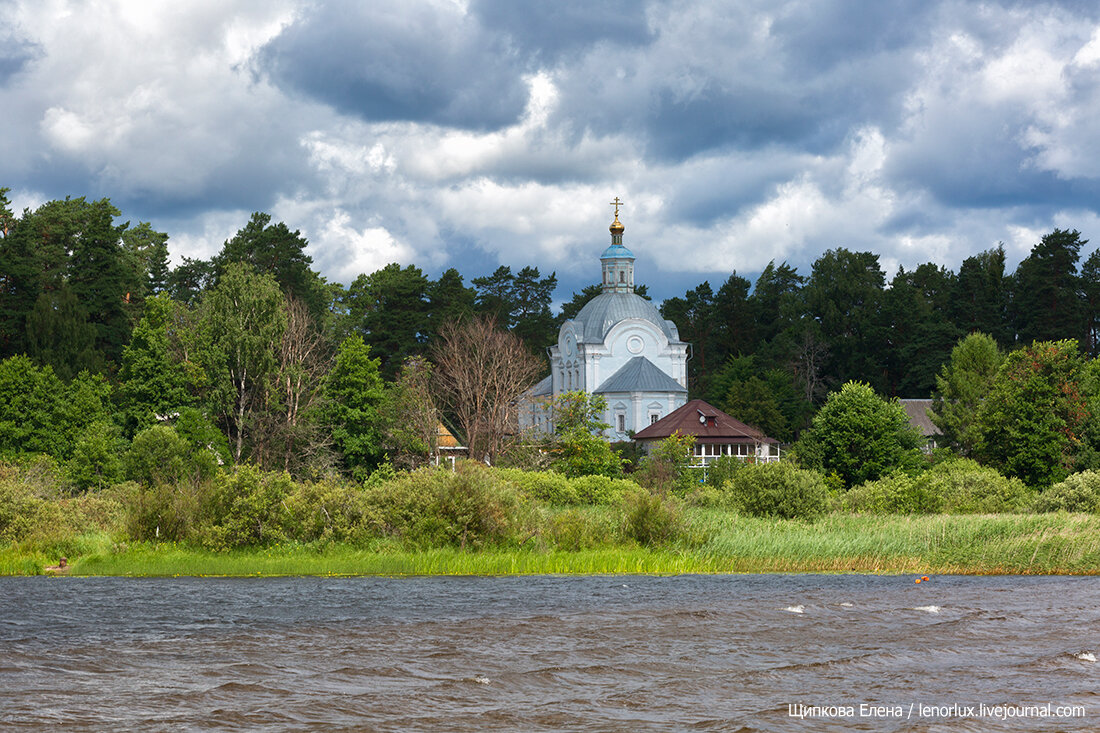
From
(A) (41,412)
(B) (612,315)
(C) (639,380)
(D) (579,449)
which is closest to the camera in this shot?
(A) (41,412)

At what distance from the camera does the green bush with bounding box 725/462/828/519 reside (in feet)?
120

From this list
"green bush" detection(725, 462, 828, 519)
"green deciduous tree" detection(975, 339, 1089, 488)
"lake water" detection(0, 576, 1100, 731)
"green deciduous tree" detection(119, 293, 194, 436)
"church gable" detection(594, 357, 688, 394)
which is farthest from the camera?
"church gable" detection(594, 357, 688, 394)

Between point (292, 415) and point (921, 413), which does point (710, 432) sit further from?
point (292, 415)

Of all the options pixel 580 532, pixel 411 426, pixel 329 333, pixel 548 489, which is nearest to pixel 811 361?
pixel 329 333

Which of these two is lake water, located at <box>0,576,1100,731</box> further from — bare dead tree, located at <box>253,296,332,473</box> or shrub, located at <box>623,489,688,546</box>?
bare dead tree, located at <box>253,296,332,473</box>

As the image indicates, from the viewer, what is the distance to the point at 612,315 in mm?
92562

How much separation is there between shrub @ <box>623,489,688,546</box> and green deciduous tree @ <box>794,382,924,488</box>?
2166cm

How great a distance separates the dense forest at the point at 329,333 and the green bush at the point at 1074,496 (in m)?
17.5

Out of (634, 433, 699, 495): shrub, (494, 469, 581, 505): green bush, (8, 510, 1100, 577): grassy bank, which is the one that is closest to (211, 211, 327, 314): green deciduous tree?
(634, 433, 699, 495): shrub

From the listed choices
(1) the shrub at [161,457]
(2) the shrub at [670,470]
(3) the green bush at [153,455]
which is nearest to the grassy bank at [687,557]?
(1) the shrub at [161,457]

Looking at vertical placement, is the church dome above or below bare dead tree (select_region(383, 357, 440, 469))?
above

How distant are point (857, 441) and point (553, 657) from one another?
125 feet

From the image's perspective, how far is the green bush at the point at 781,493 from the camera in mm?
36719

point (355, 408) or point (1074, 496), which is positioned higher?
point (355, 408)
